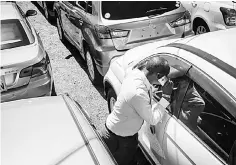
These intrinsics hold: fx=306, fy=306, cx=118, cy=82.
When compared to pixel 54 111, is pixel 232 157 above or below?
above

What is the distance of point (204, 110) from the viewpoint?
2484mm

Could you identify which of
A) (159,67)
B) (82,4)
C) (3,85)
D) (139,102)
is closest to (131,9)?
(82,4)

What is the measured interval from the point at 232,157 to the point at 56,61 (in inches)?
206

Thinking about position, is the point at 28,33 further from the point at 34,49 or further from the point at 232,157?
the point at 232,157

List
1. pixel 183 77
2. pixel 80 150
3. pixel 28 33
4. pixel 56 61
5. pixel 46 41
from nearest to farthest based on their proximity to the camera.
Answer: pixel 80 150, pixel 183 77, pixel 28 33, pixel 56 61, pixel 46 41

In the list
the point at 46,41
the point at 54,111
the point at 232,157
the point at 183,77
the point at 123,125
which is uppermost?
the point at 183,77

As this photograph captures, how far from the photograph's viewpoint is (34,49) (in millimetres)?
4344

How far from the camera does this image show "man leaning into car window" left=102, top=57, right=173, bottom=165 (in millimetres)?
2707

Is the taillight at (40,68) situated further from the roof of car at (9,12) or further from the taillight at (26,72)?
the roof of car at (9,12)

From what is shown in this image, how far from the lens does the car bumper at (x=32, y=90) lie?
4.08m

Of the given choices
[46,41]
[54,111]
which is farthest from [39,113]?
[46,41]

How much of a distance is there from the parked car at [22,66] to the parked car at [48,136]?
3.70 ft

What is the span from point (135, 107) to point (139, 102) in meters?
0.08

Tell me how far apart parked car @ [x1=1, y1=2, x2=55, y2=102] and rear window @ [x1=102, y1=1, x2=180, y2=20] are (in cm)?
123
